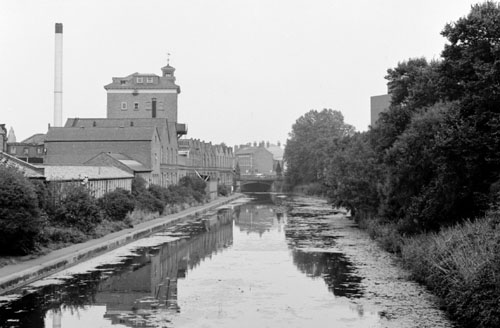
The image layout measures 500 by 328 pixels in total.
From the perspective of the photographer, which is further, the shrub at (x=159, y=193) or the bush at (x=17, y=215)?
the shrub at (x=159, y=193)

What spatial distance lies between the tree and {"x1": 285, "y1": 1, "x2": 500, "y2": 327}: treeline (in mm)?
79319

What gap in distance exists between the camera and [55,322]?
13.3 meters

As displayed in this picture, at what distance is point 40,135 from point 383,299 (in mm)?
96519

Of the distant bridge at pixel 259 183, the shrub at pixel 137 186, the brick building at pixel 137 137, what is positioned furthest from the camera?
the distant bridge at pixel 259 183

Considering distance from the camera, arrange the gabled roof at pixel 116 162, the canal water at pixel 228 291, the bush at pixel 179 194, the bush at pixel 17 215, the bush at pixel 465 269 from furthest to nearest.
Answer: the bush at pixel 179 194, the gabled roof at pixel 116 162, the bush at pixel 17 215, the canal water at pixel 228 291, the bush at pixel 465 269

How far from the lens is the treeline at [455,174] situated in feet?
47.2

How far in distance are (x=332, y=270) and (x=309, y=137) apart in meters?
93.2

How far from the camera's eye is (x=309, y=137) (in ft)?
373

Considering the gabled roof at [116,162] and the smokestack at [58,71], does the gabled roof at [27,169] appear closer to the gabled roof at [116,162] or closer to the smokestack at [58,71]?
the gabled roof at [116,162]

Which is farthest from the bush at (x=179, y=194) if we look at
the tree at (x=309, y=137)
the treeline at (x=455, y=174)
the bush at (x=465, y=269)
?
the tree at (x=309, y=137)

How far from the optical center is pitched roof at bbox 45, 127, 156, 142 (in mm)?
57375

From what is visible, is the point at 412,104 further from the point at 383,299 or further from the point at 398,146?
the point at 383,299

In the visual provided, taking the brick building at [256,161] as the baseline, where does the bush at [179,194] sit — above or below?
below

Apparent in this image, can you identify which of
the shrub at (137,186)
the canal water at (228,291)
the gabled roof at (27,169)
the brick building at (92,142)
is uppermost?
the brick building at (92,142)
